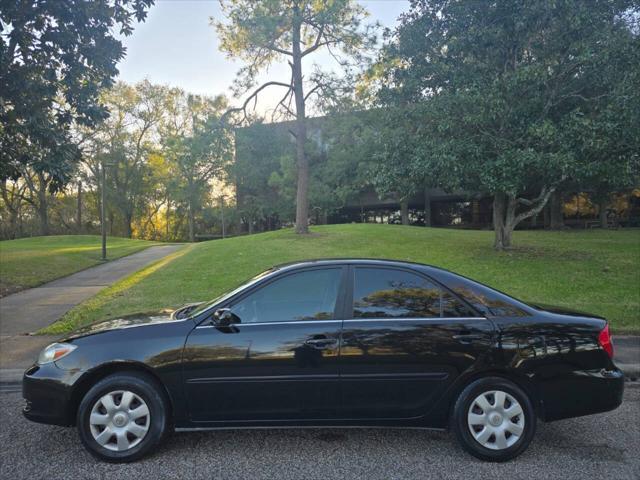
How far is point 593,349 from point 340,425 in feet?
7.00

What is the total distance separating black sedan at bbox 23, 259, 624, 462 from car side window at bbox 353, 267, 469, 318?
43 mm

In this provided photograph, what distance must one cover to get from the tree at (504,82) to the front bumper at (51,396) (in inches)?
422

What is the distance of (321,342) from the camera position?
349cm

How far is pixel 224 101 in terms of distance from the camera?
1836 inches

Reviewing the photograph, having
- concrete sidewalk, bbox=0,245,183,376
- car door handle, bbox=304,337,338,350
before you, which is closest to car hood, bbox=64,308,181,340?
car door handle, bbox=304,337,338,350

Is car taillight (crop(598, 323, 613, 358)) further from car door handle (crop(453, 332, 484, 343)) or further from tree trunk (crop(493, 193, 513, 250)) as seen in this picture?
tree trunk (crop(493, 193, 513, 250))

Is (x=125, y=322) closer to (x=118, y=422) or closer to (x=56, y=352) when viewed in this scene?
(x=56, y=352)

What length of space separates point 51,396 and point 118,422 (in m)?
0.58

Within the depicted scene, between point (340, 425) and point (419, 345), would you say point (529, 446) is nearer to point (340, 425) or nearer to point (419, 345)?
point (419, 345)

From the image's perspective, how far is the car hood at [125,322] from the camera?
3734 millimetres

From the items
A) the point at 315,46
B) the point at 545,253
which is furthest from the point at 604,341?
the point at 315,46

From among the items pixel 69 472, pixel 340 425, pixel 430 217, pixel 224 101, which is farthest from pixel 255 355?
pixel 224 101

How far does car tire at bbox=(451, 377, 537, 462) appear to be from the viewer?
3.42 metres

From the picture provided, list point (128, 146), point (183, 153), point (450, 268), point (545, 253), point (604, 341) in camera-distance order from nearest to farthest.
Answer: point (604, 341)
point (450, 268)
point (545, 253)
point (183, 153)
point (128, 146)
